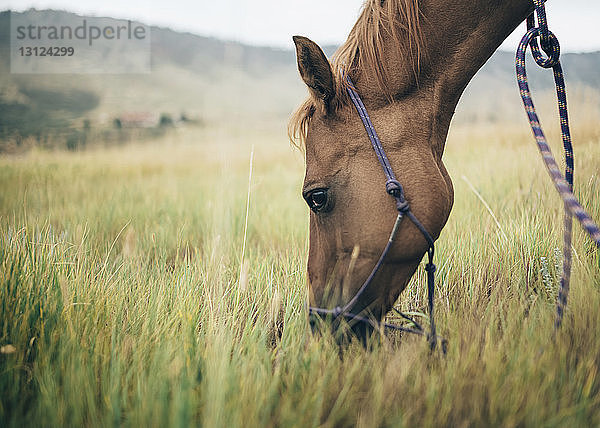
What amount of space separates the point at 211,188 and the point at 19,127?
91.0 inches

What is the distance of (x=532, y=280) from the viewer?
216 centimetres

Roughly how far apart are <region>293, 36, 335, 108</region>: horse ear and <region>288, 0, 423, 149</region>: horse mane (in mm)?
37

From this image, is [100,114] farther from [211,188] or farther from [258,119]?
[258,119]

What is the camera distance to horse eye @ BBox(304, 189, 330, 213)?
170 centimetres

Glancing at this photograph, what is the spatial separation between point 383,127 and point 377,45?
14.7 inches

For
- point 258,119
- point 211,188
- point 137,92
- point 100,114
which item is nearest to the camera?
point 211,188

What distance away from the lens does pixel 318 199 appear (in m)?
1.71

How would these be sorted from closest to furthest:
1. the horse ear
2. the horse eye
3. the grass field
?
the grass field → the horse ear → the horse eye

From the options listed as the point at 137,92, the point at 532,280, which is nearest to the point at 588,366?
the point at 532,280

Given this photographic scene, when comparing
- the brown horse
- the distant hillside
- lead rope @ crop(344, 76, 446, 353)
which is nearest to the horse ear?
the brown horse

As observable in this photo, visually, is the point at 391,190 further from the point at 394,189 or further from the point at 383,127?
the point at 383,127

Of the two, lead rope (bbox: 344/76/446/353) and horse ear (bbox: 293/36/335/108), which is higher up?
horse ear (bbox: 293/36/335/108)

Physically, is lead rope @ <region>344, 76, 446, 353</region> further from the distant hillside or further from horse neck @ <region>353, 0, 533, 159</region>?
the distant hillside

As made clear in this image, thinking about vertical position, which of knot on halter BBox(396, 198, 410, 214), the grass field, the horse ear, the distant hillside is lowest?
the grass field
